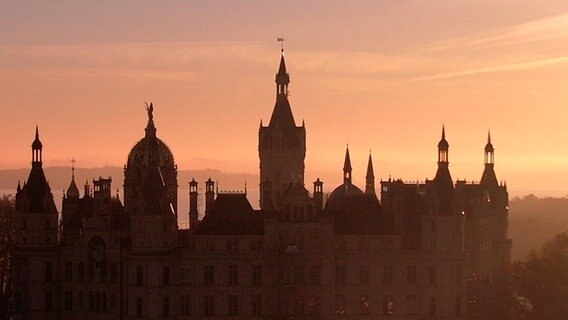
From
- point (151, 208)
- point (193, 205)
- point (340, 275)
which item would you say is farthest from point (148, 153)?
point (340, 275)

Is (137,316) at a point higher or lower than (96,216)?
lower

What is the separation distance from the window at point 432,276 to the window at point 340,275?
7.84m

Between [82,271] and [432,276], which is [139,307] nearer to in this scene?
[82,271]

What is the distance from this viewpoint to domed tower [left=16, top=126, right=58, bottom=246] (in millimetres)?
129625

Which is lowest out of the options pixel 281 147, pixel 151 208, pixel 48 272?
pixel 48 272

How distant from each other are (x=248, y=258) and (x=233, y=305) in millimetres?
4531

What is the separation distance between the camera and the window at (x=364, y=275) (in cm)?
12569

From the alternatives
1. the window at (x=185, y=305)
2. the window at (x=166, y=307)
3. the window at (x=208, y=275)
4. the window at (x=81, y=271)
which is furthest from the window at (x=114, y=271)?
the window at (x=208, y=275)

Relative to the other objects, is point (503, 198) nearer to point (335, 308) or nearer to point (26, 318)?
point (335, 308)

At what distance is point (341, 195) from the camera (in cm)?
13388

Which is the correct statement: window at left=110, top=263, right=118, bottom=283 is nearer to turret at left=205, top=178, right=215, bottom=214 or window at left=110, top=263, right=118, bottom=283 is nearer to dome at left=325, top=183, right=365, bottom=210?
turret at left=205, top=178, right=215, bottom=214

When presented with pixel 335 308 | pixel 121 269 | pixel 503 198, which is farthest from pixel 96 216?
pixel 503 198

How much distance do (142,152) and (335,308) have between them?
87.1 feet

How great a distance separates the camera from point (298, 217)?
410ft
